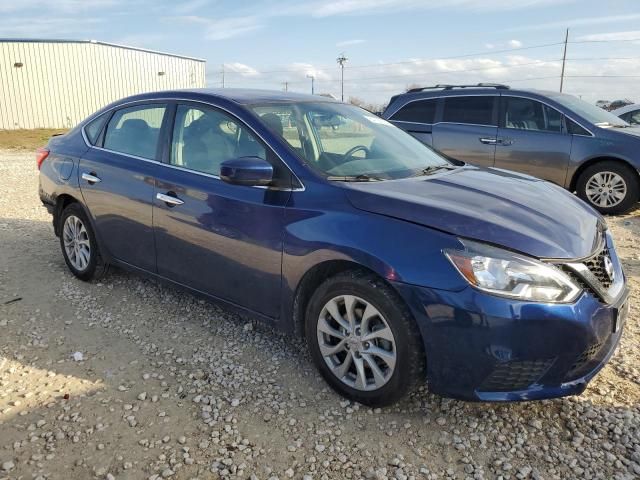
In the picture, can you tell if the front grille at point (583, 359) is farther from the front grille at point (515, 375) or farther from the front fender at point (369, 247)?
the front fender at point (369, 247)

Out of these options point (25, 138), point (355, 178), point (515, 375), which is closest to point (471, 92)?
point (355, 178)

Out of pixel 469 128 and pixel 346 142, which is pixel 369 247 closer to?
pixel 346 142

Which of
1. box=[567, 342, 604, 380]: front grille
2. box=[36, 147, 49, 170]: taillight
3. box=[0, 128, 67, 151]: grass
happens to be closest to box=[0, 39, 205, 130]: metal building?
box=[0, 128, 67, 151]: grass

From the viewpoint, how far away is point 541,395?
2537mm

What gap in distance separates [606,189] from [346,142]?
5.37 metres

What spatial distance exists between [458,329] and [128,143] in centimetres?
297

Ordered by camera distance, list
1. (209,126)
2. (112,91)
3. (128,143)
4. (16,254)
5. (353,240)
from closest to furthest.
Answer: (353,240) → (209,126) → (128,143) → (16,254) → (112,91)

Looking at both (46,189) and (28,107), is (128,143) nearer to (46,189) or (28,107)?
(46,189)

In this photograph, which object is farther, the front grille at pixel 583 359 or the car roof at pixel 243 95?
the car roof at pixel 243 95

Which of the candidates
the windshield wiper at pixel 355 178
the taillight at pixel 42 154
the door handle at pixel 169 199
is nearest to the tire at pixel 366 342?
the windshield wiper at pixel 355 178

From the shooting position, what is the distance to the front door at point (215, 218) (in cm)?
315

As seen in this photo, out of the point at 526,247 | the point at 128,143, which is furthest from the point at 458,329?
the point at 128,143

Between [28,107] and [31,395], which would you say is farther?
[28,107]

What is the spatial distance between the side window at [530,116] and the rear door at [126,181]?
5677 mm
